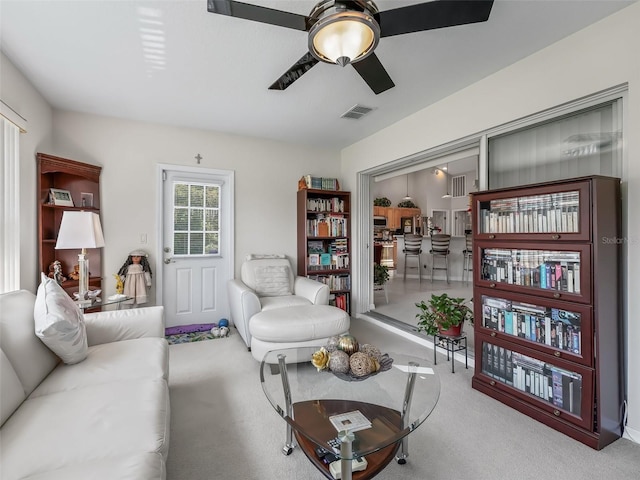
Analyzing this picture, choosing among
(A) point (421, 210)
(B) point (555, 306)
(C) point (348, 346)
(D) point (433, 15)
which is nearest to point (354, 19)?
(D) point (433, 15)

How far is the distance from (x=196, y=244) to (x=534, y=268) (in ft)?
11.6

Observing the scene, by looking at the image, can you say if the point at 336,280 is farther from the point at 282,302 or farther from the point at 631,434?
the point at 631,434

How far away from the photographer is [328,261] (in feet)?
14.0

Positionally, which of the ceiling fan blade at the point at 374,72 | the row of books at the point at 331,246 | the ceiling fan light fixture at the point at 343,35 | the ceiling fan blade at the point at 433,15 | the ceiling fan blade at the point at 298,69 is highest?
the ceiling fan blade at the point at 298,69

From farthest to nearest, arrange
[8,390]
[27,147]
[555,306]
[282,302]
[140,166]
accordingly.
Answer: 1. [140,166]
2. [282,302]
3. [27,147]
4. [555,306]
5. [8,390]

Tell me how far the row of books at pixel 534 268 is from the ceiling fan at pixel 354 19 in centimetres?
144

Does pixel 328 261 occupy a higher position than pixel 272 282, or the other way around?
pixel 328 261

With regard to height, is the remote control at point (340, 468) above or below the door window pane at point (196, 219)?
below

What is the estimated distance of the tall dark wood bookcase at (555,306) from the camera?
170cm

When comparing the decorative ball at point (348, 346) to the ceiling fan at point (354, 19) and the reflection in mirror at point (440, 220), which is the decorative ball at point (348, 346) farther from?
the reflection in mirror at point (440, 220)

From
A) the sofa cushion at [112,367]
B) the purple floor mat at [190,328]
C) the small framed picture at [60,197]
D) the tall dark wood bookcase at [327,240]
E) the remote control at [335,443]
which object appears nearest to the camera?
the remote control at [335,443]

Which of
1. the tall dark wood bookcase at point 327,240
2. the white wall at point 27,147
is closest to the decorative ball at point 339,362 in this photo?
the tall dark wood bookcase at point 327,240

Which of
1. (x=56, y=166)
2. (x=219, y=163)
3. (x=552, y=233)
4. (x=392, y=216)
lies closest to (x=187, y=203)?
(x=219, y=163)

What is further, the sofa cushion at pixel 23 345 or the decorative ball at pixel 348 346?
the decorative ball at pixel 348 346
